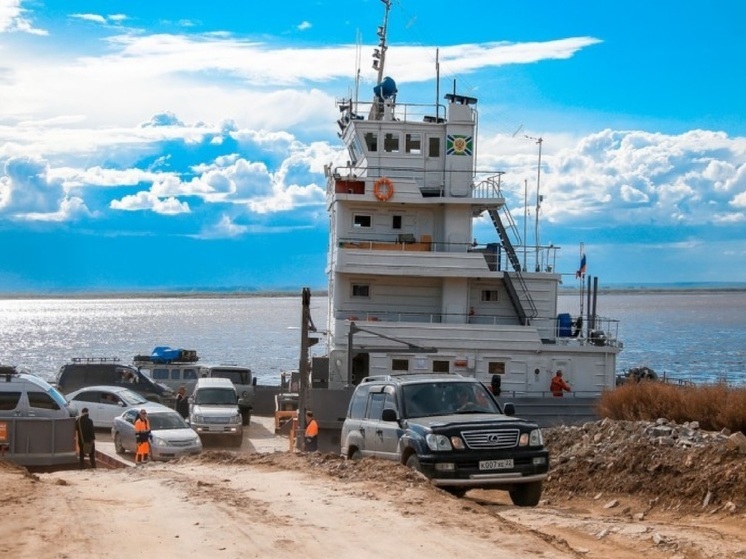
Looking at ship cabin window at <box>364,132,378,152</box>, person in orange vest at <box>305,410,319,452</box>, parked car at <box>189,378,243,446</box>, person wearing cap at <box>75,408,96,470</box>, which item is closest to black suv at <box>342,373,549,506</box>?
person wearing cap at <box>75,408,96,470</box>

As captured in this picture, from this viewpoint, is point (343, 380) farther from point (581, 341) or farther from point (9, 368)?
point (9, 368)

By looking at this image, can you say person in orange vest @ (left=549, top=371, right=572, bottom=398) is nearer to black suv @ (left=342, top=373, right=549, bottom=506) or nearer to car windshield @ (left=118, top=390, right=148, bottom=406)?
car windshield @ (left=118, top=390, right=148, bottom=406)

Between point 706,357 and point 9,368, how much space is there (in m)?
70.0

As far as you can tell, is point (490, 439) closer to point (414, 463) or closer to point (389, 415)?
point (414, 463)

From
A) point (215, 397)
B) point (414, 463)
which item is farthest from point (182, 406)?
point (414, 463)

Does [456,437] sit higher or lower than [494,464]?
higher

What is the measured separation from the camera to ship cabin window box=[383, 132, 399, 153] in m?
37.1

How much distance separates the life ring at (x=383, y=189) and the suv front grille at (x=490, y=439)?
2104 centimetres

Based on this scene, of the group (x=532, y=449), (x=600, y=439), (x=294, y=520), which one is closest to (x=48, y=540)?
(x=294, y=520)

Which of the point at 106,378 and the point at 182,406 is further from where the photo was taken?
the point at 106,378

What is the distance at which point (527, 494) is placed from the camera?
15.0 metres

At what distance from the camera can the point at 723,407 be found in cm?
2058

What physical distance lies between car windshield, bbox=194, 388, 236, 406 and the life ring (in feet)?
25.3

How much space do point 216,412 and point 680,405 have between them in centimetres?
1472
